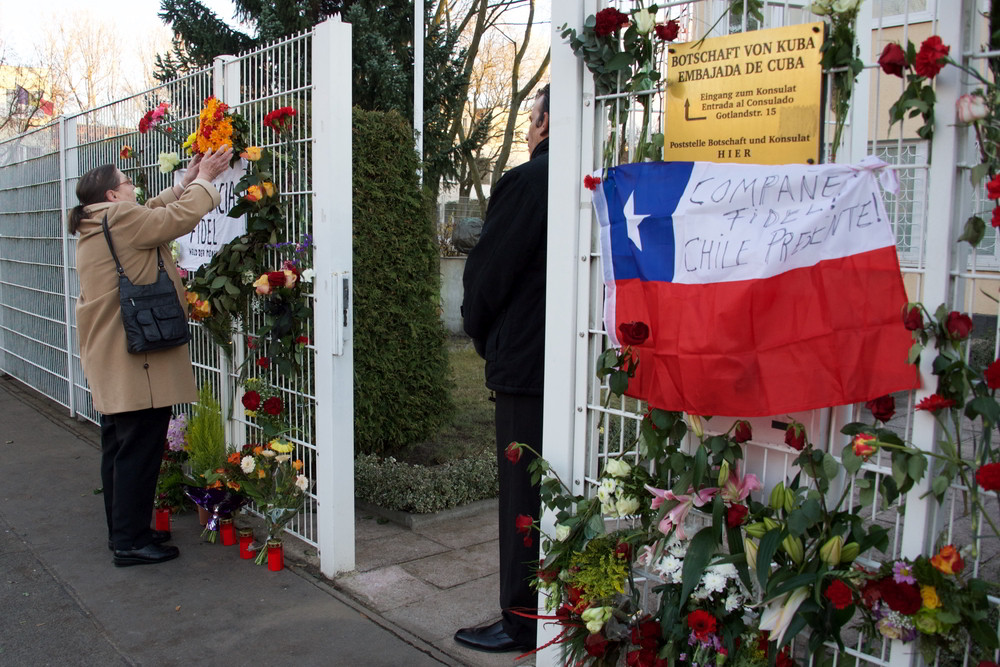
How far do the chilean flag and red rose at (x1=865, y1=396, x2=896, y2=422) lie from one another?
17 millimetres

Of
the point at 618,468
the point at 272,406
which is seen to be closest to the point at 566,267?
the point at 618,468

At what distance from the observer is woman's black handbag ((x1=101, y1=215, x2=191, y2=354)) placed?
4.11 m

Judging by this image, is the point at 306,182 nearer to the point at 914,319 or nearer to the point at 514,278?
the point at 514,278

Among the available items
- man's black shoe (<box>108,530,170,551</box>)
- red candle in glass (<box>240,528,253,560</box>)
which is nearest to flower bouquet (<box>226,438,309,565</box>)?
red candle in glass (<box>240,528,253,560</box>)

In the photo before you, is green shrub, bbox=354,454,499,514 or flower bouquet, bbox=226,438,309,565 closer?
flower bouquet, bbox=226,438,309,565

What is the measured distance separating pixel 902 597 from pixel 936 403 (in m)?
0.47

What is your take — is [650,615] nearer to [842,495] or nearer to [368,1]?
[842,495]

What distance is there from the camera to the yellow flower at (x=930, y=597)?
190 centimetres

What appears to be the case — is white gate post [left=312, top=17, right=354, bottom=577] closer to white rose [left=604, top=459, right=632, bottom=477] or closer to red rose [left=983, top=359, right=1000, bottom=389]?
white rose [left=604, top=459, right=632, bottom=477]

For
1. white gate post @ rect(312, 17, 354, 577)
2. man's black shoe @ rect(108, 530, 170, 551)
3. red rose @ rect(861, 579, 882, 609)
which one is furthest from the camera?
man's black shoe @ rect(108, 530, 170, 551)

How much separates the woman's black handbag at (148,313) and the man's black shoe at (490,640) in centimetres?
212

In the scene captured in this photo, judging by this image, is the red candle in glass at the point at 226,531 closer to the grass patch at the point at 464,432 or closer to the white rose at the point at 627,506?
the grass patch at the point at 464,432

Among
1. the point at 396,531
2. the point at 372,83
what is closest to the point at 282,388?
the point at 396,531

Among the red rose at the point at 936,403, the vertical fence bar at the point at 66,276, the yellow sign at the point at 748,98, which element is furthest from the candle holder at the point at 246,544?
the vertical fence bar at the point at 66,276
